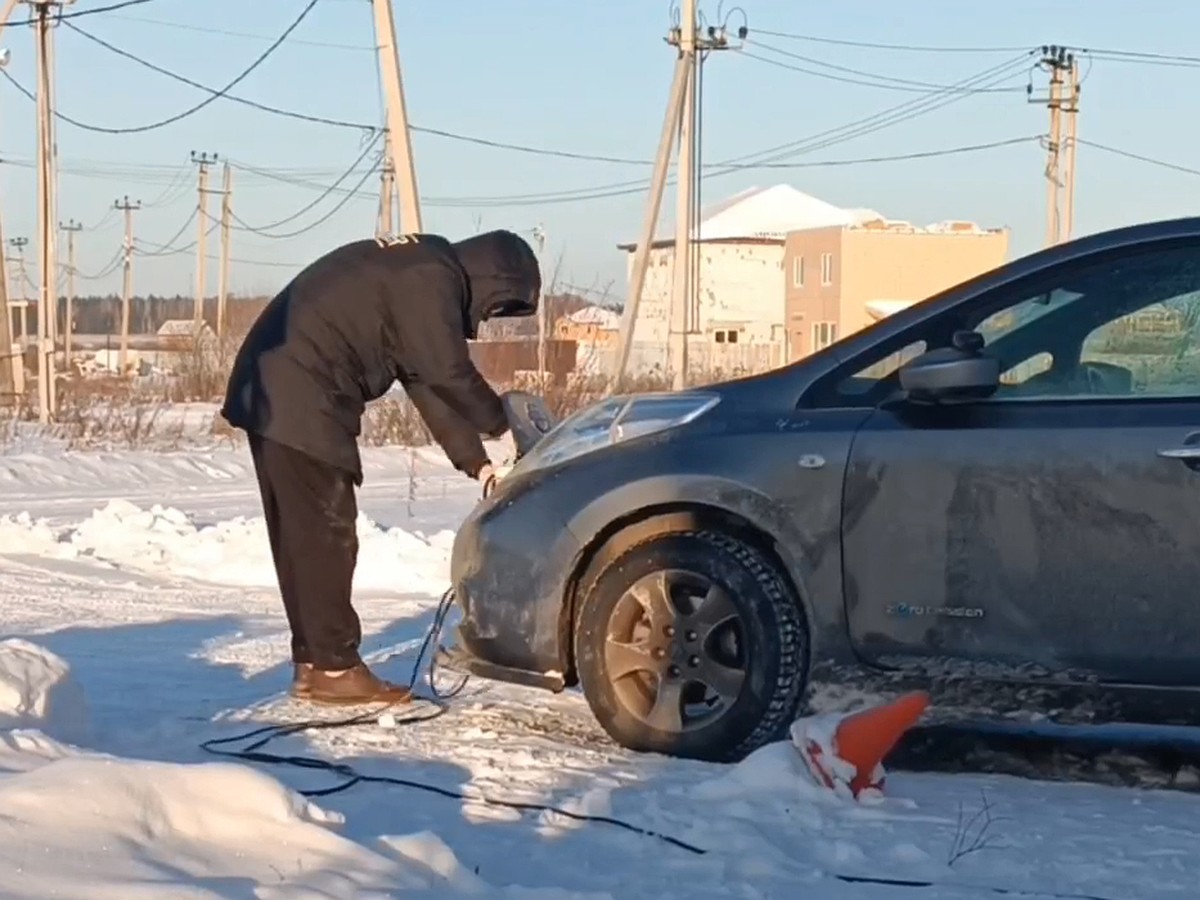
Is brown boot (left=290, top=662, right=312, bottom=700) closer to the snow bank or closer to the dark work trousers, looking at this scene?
the dark work trousers

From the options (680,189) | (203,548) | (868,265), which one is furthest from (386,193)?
(868,265)

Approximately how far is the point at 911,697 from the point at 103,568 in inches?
277

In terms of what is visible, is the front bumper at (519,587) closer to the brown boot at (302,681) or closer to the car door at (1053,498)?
the brown boot at (302,681)

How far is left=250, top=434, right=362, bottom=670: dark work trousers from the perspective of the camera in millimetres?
6246

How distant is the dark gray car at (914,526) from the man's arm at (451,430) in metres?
0.67

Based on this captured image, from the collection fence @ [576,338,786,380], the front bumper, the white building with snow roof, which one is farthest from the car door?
the white building with snow roof

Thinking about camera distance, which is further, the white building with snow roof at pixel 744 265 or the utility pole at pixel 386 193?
the white building with snow roof at pixel 744 265

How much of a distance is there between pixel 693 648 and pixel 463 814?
1022 mm

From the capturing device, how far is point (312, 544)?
20.6ft

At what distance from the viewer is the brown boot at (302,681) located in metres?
6.35

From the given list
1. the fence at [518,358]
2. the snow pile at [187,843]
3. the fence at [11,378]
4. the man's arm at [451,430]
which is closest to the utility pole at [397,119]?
the fence at [518,358]

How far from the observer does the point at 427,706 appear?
6320mm

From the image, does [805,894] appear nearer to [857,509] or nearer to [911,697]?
[911,697]

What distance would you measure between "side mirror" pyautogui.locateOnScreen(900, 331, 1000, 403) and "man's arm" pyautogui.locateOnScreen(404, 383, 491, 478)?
162 centimetres
